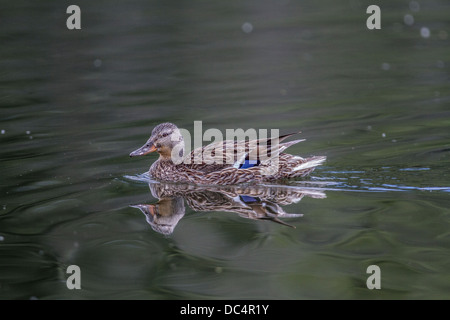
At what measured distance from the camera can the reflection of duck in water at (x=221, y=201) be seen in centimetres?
733

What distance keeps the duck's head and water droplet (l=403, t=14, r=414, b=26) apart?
10.8m

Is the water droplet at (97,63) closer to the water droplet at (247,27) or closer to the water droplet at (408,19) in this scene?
the water droplet at (247,27)

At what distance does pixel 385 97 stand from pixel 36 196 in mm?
6533

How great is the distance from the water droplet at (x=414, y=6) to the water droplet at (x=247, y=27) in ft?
15.0

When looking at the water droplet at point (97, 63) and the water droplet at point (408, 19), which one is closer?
the water droplet at point (97, 63)

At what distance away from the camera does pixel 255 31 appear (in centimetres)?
1792

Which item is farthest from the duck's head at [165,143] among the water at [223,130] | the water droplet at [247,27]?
the water droplet at [247,27]

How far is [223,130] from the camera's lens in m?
10.6

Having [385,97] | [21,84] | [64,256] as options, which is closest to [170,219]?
[64,256]
